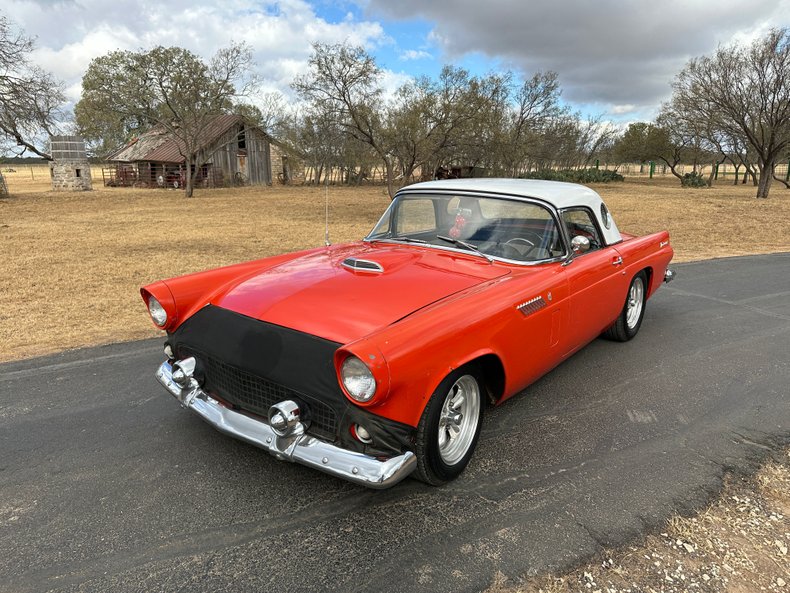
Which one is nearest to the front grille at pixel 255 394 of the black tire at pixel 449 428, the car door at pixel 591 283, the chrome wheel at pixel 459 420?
the black tire at pixel 449 428

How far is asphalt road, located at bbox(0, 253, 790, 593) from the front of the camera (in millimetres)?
2176

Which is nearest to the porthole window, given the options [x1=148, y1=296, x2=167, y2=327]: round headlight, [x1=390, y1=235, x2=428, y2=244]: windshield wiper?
[x1=390, y1=235, x2=428, y2=244]: windshield wiper

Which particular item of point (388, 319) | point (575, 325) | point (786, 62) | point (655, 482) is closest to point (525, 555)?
point (655, 482)

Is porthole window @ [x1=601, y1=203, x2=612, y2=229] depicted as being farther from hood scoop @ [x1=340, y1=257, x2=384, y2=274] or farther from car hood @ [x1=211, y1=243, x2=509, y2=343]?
hood scoop @ [x1=340, y1=257, x2=384, y2=274]

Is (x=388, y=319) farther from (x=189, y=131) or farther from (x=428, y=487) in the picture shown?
(x=189, y=131)

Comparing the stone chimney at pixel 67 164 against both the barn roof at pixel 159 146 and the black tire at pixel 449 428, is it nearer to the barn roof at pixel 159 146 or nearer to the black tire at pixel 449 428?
the barn roof at pixel 159 146

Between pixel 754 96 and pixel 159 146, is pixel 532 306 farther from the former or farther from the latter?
pixel 159 146

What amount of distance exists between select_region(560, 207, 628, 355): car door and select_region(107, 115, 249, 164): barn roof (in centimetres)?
3810

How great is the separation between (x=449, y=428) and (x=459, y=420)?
71 mm

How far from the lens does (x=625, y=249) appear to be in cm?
457

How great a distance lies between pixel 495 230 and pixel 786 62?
28037 millimetres

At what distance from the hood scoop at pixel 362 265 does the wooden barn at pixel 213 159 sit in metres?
37.2

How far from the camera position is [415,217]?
4.19m

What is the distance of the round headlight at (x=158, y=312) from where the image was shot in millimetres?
3242
